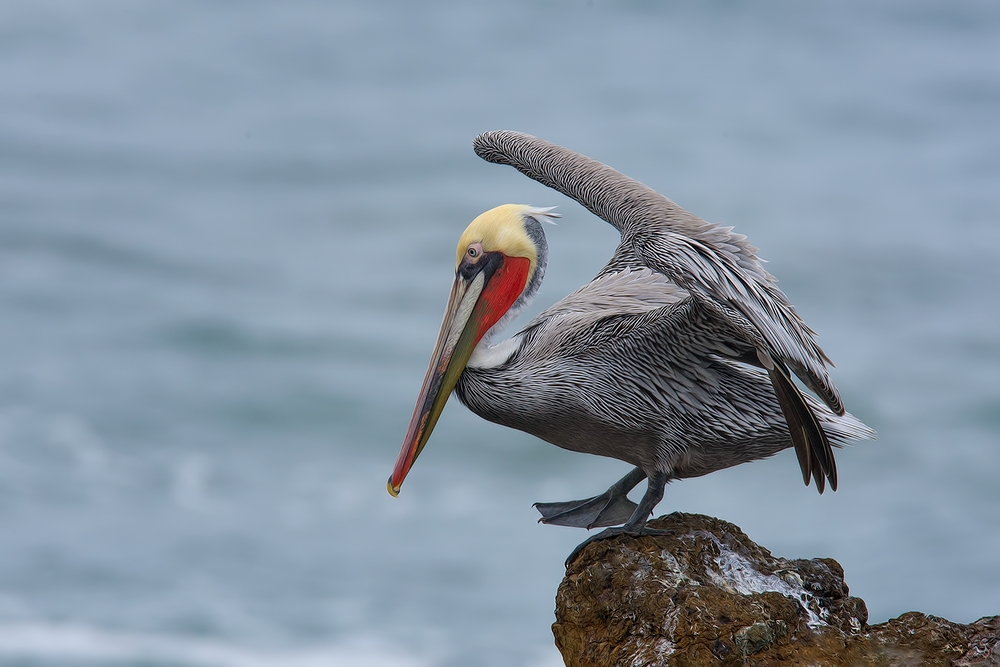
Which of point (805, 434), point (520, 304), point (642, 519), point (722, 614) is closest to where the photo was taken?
point (722, 614)

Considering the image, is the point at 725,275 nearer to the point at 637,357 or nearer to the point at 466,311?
the point at 637,357

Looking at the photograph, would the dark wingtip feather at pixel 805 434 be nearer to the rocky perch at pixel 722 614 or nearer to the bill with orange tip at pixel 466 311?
the rocky perch at pixel 722 614

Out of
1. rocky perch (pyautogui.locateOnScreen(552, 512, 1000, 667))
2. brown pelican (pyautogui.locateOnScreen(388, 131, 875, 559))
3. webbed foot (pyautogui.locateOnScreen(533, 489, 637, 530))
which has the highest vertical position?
brown pelican (pyautogui.locateOnScreen(388, 131, 875, 559))

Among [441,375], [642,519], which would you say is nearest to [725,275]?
[642,519]

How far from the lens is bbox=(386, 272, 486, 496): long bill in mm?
4996

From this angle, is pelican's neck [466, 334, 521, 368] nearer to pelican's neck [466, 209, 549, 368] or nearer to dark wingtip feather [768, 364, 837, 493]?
pelican's neck [466, 209, 549, 368]

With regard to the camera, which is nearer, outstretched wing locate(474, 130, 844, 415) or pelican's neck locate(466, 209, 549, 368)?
outstretched wing locate(474, 130, 844, 415)

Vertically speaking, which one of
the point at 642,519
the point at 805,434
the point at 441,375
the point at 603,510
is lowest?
the point at 642,519

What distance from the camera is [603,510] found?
209 inches

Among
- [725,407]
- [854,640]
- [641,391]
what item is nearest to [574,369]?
[641,391]

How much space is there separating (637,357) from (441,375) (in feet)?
2.82

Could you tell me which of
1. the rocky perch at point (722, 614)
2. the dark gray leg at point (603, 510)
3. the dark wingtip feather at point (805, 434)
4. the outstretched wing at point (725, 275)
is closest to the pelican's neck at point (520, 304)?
the outstretched wing at point (725, 275)

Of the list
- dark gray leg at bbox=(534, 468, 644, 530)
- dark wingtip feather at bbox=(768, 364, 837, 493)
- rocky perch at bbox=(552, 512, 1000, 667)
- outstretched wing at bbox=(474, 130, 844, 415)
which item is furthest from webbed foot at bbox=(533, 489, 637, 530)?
outstretched wing at bbox=(474, 130, 844, 415)

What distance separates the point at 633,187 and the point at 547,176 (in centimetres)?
61
